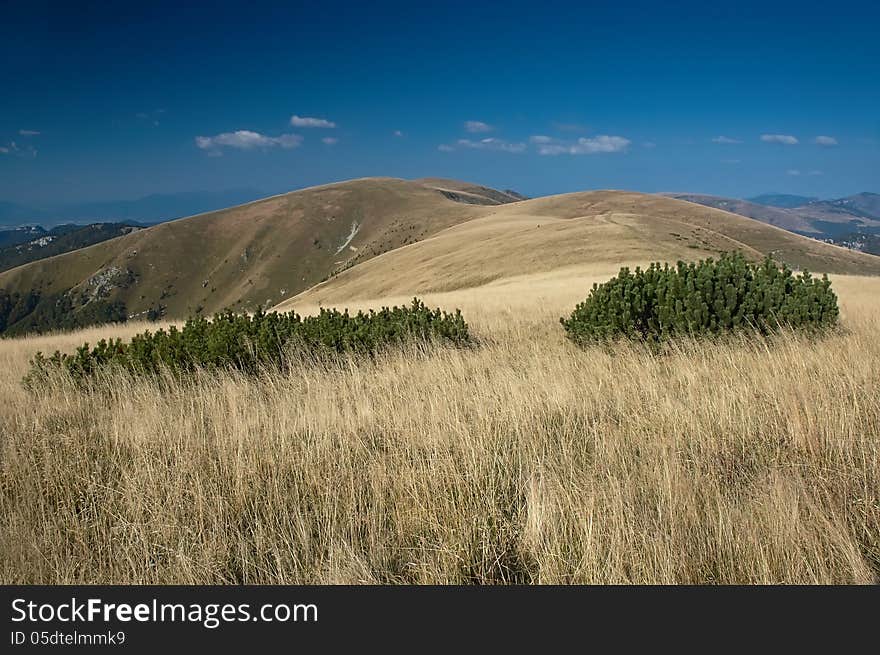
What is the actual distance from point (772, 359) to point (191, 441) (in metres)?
6.80

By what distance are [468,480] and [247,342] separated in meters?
6.03

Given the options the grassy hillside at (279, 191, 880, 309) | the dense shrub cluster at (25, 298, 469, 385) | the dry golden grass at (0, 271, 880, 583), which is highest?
the grassy hillside at (279, 191, 880, 309)

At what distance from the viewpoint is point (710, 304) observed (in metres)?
9.22

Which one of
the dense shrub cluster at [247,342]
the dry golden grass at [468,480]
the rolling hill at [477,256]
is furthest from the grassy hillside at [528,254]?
the dry golden grass at [468,480]

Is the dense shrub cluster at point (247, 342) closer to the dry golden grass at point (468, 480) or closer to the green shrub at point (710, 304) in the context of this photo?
the dry golden grass at point (468, 480)

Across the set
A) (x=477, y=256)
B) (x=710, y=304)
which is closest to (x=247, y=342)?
(x=710, y=304)

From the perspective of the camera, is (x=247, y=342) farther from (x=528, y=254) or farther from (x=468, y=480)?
(x=528, y=254)

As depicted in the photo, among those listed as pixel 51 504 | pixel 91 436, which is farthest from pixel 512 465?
pixel 91 436

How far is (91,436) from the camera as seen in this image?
16.8ft

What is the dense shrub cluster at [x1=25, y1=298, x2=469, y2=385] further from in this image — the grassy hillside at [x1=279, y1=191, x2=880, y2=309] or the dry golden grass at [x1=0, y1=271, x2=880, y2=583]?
the grassy hillside at [x1=279, y1=191, x2=880, y2=309]

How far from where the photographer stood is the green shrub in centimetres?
898

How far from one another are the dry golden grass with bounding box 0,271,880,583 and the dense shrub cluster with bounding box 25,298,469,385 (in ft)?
5.62

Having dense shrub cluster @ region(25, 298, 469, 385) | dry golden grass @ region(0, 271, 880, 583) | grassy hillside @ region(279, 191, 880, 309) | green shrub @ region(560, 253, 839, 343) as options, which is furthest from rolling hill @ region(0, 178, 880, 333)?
dry golden grass @ region(0, 271, 880, 583)

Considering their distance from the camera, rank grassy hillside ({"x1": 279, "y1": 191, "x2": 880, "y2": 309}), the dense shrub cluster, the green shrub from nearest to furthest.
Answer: the dense shrub cluster < the green shrub < grassy hillside ({"x1": 279, "y1": 191, "x2": 880, "y2": 309})
